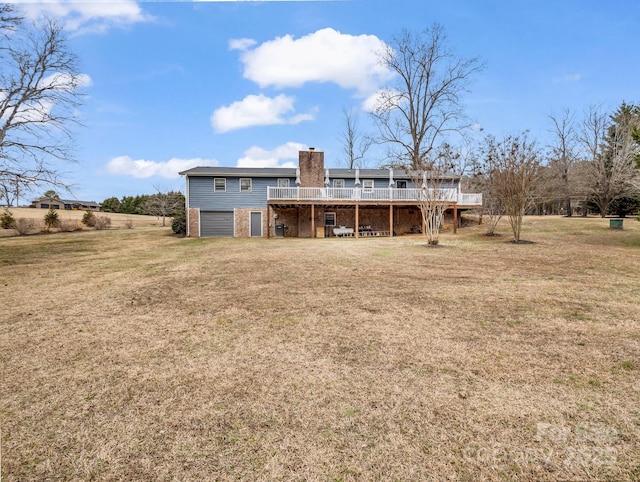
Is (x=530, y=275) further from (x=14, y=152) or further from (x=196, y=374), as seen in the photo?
(x=14, y=152)

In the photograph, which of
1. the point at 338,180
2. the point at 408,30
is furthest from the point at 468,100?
the point at 338,180

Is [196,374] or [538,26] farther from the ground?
[538,26]

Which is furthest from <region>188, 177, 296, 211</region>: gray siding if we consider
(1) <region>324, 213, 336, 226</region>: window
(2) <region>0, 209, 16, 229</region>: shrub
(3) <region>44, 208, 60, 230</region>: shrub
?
(2) <region>0, 209, 16, 229</region>: shrub

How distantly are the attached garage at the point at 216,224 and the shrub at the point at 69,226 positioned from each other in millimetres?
14774

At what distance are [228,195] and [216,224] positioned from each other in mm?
2282

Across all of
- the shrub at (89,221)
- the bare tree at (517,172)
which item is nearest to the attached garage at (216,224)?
the shrub at (89,221)

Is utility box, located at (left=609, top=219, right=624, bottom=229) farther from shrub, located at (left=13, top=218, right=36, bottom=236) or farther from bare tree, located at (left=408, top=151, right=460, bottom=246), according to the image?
shrub, located at (left=13, top=218, right=36, bottom=236)

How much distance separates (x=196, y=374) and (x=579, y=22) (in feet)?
52.5

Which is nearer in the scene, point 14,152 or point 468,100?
point 14,152

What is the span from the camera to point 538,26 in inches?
516

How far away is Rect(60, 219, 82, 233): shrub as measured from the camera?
1139 inches

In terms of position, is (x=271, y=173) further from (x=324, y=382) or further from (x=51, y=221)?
(x=324, y=382)

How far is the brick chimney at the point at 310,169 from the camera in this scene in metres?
23.8

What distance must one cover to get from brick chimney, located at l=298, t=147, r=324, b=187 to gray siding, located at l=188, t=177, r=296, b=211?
208 cm
